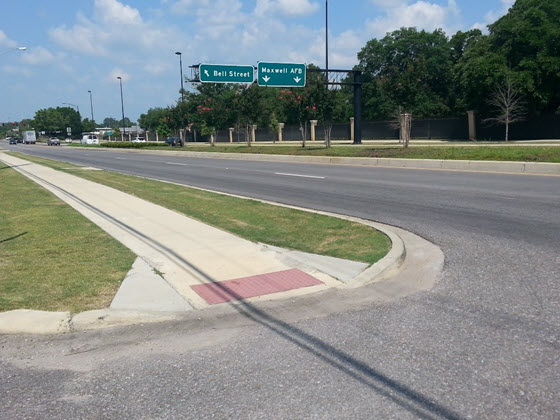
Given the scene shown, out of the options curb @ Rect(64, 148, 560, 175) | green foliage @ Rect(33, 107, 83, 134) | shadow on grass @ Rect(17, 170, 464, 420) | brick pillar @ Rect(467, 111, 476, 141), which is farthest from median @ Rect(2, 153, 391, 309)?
green foliage @ Rect(33, 107, 83, 134)

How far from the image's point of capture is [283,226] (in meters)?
8.66

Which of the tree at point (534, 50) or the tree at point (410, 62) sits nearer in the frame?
the tree at point (534, 50)

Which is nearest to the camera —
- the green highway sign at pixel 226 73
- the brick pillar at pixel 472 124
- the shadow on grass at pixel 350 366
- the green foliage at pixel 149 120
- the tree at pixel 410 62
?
the shadow on grass at pixel 350 366

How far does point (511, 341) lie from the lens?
3.90 meters

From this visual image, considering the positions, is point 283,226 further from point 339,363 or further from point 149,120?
point 149,120

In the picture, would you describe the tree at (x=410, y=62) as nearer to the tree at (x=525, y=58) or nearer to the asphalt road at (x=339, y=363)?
the tree at (x=525, y=58)

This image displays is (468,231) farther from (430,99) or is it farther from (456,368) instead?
(430,99)

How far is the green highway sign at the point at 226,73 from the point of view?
3247 cm

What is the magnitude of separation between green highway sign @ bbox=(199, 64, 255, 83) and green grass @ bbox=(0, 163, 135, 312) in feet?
77.4

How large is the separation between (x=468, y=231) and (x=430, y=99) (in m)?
53.7

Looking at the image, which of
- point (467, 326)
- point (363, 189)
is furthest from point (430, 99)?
point (467, 326)

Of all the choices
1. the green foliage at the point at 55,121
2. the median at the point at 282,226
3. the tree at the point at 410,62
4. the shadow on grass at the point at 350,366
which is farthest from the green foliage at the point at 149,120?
the shadow on grass at the point at 350,366

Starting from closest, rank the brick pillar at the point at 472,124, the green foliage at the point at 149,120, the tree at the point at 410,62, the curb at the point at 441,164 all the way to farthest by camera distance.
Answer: the curb at the point at 441,164, the brick pillar at the point at 472,124, the tree at the point at 410,62, the green foliage at the point at 149,120

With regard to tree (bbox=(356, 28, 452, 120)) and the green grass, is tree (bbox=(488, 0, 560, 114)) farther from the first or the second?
the green grass
